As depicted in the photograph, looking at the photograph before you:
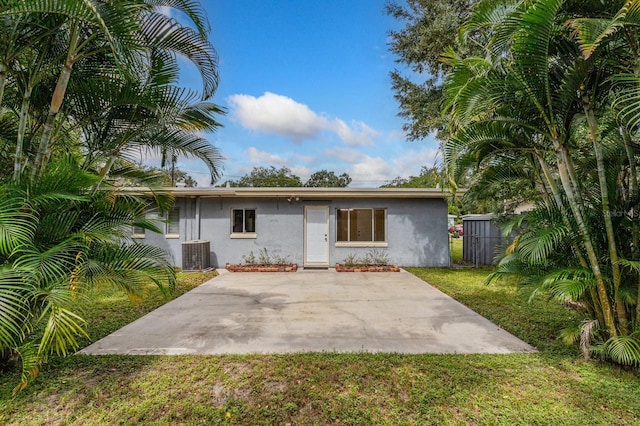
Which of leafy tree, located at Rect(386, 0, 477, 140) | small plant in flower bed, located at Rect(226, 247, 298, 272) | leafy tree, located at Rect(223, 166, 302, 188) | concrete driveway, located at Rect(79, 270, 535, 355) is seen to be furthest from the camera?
leafy tree, located at Rect(223, 166, 302, 188)

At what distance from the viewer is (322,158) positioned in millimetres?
42844

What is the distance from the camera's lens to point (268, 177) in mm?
43562

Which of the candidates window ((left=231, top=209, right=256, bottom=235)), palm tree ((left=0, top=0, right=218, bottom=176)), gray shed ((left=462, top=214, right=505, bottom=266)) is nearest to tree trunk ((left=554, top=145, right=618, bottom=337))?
palm tree ((left=0, top=0, right=218, bottom=176))

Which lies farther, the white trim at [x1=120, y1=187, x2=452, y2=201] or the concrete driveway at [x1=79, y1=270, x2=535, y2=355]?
the white trim at [x1=120, y1=187, x2=452, y2=201]

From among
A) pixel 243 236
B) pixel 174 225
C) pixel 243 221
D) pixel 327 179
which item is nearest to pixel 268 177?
pixel 327 179

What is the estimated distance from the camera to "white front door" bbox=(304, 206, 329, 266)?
406 inches

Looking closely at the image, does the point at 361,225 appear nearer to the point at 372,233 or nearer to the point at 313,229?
the point at 372,233

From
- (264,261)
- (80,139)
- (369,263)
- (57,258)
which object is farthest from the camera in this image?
(264,261)

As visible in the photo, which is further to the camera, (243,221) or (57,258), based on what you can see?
(243,221)

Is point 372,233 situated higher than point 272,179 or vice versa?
point 272,179

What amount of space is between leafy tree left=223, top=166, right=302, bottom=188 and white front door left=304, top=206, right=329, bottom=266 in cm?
3228

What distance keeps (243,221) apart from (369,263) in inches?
176

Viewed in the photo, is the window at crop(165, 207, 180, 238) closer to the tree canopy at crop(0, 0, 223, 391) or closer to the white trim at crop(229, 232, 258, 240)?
the white trim at crop(229, 232, 258, 240)

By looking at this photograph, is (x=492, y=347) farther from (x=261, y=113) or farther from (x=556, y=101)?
(x=261, y=113)
